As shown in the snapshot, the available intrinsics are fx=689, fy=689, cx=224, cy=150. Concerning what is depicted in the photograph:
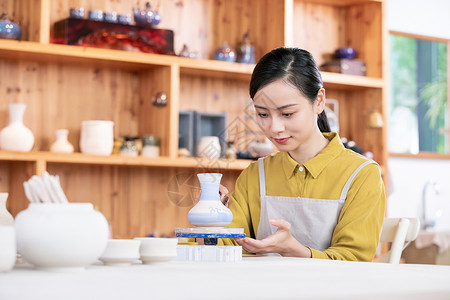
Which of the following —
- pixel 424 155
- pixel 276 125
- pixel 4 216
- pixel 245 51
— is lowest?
pixel 4 216

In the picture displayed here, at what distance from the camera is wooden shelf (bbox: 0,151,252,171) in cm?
343

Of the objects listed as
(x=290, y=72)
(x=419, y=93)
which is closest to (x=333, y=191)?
(x=290, y=72)

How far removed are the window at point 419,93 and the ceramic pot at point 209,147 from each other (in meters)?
1.74

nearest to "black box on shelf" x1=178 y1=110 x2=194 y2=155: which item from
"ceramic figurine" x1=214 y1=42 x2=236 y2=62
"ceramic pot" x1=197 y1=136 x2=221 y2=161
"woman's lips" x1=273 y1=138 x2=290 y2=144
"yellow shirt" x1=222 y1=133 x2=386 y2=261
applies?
"ceramic pot" x1=197 y1=136 x2=221 y2=161

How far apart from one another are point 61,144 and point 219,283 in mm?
2862

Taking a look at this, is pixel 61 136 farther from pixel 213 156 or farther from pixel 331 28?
pixel 331 28

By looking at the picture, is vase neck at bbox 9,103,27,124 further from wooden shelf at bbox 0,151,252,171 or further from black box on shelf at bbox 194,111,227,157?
black box on shelf at bbox 194,111,227,157

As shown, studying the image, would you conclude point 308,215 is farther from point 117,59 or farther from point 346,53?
point 346,53

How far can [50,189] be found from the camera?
992 millimetres

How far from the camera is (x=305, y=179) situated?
2068mm

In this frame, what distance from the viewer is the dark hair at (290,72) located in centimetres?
200

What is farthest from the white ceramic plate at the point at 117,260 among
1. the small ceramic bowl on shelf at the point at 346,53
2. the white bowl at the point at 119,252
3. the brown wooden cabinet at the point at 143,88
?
the small ceramic bowl on shelf at the point at 346,53

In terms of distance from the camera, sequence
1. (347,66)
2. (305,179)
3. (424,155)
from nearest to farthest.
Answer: (305,179) → (347,66) → (424,155)

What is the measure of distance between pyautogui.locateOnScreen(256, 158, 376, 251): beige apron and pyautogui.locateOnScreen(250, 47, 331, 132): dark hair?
283 millimetres
